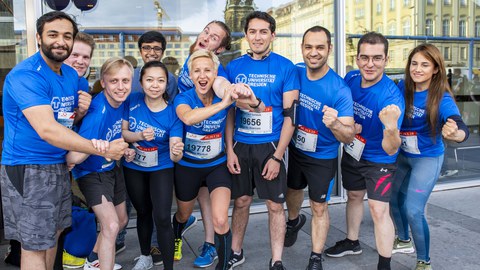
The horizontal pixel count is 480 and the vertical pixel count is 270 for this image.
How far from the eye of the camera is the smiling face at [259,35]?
122 inches

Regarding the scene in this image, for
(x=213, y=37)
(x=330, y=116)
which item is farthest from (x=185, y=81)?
(x=330, y=116)

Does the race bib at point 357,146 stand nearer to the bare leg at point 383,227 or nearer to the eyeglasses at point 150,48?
the bare leg at point 383,227

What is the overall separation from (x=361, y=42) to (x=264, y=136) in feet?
3.27

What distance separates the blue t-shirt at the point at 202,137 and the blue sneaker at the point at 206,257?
77 centimetres

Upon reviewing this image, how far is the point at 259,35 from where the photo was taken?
310cm

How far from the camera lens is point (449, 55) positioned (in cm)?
635

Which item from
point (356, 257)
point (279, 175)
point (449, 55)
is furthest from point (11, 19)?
point (449, 55)

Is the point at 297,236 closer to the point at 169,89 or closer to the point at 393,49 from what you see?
the point at 169,89

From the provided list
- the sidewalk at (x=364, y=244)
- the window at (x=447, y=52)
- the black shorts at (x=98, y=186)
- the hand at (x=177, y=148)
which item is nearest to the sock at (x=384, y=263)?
→ the sidewalk at (x=364, y=244)

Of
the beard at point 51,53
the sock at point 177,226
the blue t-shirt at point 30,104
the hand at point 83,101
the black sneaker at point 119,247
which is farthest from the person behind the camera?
the black sneaker at point 119,247

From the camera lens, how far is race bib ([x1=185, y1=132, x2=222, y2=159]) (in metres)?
3.08

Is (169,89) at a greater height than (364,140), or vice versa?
(169,89)

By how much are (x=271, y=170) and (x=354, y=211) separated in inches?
38.0

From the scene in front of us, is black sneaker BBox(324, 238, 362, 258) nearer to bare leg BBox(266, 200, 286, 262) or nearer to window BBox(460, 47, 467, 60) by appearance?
bare leg BBox(266, 200, 286, 262)
